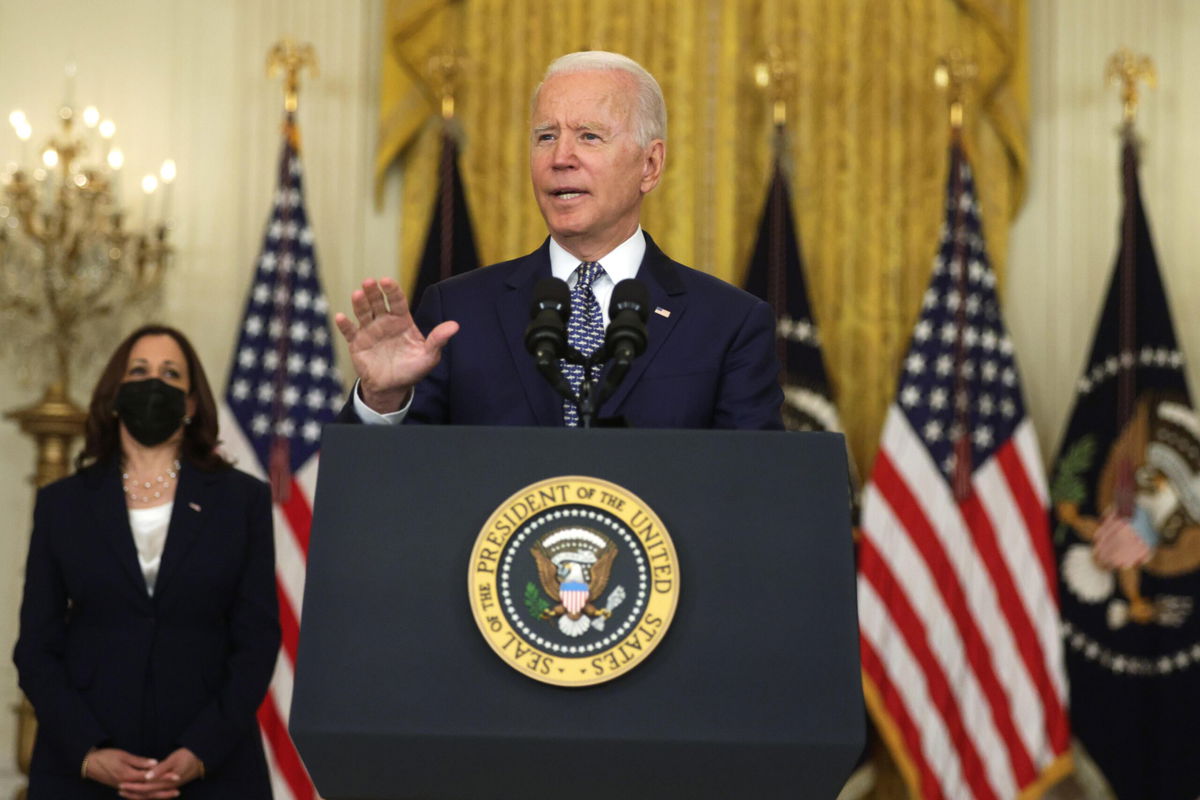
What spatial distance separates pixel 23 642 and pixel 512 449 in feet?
9.13

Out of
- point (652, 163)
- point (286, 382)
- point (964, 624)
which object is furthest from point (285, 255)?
point (652, 163)

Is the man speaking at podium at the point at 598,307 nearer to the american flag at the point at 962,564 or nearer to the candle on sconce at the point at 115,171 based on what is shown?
the american flag at the point at 962,564

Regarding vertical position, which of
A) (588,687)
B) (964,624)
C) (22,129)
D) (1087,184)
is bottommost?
(964,624)

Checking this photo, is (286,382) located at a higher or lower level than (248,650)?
higher

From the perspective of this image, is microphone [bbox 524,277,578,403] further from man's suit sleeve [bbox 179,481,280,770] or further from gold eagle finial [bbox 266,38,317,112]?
gold eagle finial [bbox 266,38,317,112]

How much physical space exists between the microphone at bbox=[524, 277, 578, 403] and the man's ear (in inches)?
19.6

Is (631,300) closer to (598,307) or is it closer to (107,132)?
(598,307)

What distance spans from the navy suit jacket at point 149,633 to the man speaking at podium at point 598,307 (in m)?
1.88

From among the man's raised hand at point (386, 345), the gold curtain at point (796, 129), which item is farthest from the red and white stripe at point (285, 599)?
the man's raised hand at point (386, 345)

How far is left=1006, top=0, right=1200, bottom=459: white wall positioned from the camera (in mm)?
7023

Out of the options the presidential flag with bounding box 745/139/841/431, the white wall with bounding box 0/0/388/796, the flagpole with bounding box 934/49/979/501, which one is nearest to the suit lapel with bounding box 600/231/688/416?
the presidential flag with bounding box 745/139/841/431

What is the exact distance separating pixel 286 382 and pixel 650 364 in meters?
4.48

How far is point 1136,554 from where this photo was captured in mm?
6379

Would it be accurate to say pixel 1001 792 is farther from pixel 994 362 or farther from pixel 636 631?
pixel 636 631
